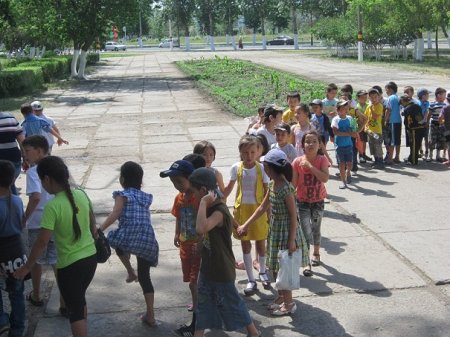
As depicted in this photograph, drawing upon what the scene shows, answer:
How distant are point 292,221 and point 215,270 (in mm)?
854

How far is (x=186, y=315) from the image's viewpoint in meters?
4.93

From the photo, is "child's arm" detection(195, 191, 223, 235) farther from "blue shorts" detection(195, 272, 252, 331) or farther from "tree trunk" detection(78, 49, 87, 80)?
"tree trunk" detection(78, 49, 87, 80)

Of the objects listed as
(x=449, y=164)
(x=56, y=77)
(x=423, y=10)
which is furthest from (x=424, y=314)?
(x=423, y=10)

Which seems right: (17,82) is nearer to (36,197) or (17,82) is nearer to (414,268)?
(36,197)

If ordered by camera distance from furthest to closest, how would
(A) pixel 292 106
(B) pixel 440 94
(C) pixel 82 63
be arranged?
(C) pixel 82 63
(B) pixel 440 94
(A) pixel 292 106

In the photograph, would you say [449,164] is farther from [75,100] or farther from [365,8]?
[365,8]

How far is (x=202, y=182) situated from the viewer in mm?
4117

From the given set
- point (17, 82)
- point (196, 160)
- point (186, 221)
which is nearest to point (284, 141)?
point (196, 160)

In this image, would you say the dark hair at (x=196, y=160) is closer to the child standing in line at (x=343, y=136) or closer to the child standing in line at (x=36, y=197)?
the child standing in line at (x=36, y=197)

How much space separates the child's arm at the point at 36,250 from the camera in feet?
12.9

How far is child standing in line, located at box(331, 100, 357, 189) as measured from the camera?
28.6 ft

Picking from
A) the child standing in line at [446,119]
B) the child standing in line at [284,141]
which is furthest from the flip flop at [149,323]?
the child standing in line at [446,119]

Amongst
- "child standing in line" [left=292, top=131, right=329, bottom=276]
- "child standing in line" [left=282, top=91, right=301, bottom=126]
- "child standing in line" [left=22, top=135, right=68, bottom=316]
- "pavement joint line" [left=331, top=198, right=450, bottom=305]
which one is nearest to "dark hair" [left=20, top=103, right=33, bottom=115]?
"child standing in line" [left=282, top=91, right=301, bottom=126]

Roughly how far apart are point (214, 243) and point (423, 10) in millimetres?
34209
